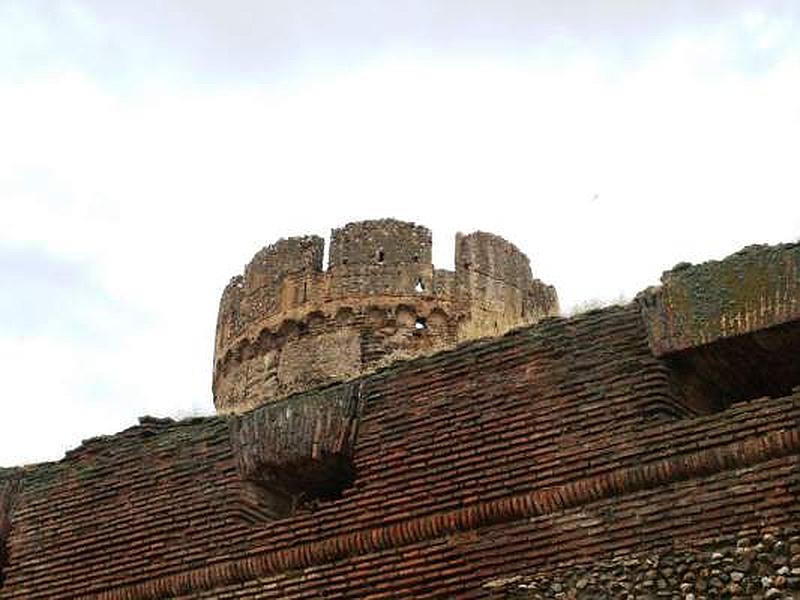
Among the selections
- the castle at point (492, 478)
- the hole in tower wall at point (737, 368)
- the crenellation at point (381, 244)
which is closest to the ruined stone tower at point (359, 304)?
the crenellation at point (381, 244)

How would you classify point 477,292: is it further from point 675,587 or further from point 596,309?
point 675,587

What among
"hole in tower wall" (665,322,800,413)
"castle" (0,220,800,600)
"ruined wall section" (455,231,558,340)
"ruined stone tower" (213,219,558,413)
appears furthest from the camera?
"ruined wall section" (455,231,558,340)

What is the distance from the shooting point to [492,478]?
23.6 ft

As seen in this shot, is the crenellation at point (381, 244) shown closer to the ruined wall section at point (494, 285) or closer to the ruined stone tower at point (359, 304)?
the ruined stone tower at point (359, 304)

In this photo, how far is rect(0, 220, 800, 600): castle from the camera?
6332 millimetres

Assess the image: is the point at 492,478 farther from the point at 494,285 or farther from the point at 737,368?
the point at 494,285

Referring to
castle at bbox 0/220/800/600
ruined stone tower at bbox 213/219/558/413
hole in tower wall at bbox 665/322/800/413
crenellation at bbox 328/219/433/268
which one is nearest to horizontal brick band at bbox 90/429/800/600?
castle at bbox 0/220/800/600

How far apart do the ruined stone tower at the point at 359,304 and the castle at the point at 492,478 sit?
23.1ft

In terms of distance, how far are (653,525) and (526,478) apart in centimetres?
92

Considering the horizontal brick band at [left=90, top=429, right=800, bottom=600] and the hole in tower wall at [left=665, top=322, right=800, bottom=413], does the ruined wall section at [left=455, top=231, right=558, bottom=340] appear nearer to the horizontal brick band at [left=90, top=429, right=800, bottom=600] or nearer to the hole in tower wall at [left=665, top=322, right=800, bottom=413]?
the horizontal brick band at [left=90, top=429, right=800, bottom=600]

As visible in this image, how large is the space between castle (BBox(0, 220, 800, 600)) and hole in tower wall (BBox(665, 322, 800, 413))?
0.01m

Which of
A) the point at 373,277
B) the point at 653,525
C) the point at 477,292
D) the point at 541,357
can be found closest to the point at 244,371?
the point at 373,277

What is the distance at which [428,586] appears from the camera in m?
7.03

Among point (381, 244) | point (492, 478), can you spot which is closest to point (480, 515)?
point (492, 478)
